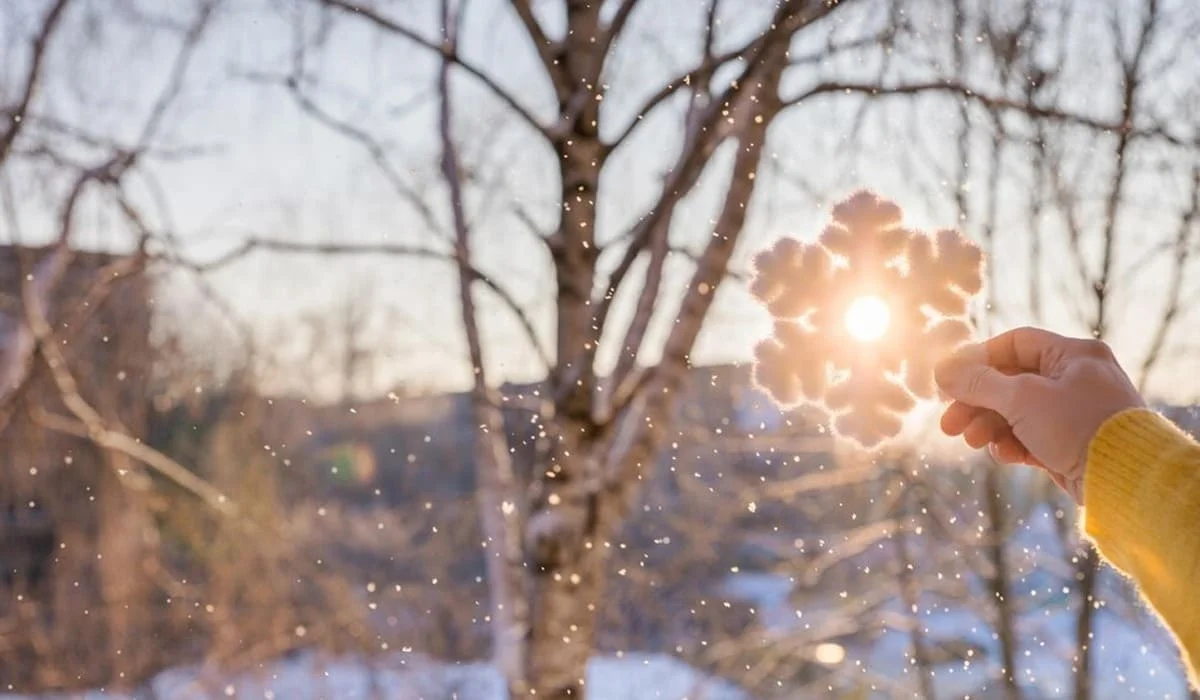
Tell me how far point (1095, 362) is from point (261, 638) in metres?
3.02

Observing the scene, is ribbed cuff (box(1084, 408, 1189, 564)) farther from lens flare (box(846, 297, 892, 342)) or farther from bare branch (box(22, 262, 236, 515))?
bare branch (box(22, 262, 236, 515))

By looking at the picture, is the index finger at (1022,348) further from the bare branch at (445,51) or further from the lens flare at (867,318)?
the bare branch at (445,51)

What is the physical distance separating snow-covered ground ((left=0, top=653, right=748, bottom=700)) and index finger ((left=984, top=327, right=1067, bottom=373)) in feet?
4.87

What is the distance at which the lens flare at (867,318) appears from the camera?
0.50 m

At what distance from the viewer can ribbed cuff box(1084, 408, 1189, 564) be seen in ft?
1.09

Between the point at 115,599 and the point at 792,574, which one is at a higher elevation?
the point at 792,574

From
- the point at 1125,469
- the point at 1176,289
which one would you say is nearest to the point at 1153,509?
the point at 1125,469

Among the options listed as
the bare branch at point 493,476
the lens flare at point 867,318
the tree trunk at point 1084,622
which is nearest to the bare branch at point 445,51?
the bare branch at point 493,476

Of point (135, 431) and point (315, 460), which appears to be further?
point (315, 460)

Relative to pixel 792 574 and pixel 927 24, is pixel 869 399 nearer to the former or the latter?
pixel 927 24

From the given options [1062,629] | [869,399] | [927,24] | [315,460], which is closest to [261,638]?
[315,460]

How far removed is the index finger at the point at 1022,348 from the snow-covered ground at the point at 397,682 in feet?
4.87

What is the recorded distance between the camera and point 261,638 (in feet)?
9.82

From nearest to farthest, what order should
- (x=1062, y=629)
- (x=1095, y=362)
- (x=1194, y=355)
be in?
(x=1095, y=362) → (x=1194, y=355) → (x=1062, y=629)
